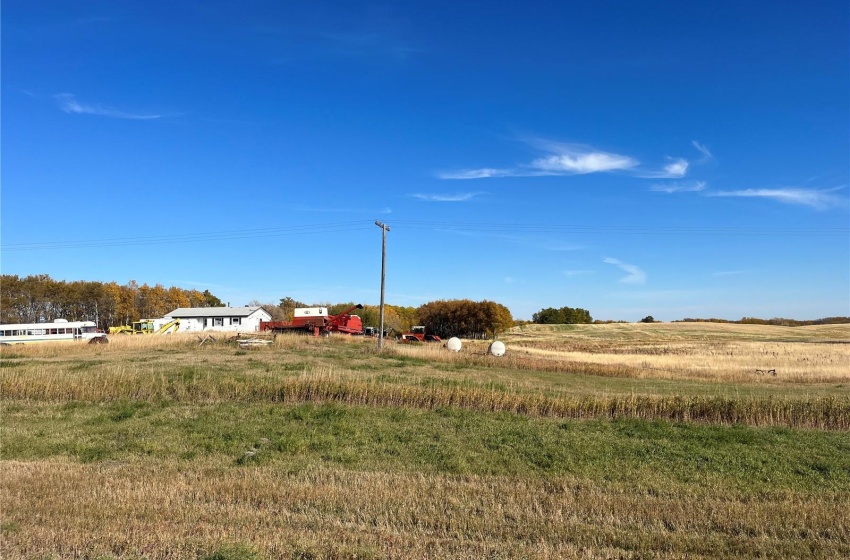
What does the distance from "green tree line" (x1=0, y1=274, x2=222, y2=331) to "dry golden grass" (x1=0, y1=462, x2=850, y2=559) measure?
114 m

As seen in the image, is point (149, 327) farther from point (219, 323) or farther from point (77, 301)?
point (77, 301)

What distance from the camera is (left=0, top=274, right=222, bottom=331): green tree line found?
104562mm

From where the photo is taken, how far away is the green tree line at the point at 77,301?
343ft

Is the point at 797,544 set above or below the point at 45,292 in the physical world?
below

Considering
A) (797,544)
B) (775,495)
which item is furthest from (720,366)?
(797,544)

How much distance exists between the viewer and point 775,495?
9602 millimetres

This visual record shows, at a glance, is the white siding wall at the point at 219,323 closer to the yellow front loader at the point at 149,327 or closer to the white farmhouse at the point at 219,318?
the white farmhouse at the point at 219,318

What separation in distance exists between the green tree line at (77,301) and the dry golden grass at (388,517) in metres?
114

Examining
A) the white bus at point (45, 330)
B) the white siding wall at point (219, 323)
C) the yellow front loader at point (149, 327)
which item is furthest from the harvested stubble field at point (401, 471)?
the white siding wall at point (219, 323)

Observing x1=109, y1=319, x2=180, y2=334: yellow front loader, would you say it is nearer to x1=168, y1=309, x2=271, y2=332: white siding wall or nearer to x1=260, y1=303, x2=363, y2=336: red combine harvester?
x1=168, y1=309, x2=271, y2=332: white siding wall

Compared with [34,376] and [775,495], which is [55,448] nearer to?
[34,376]

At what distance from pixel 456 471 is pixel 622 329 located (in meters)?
109

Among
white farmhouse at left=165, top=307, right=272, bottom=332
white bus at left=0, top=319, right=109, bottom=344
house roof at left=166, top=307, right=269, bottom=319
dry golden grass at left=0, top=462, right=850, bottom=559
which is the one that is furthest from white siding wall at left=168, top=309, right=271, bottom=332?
dry golden grass at left=0, top=462, right=850, bottom=559

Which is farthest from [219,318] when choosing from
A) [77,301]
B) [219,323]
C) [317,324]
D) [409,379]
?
[409,379]
